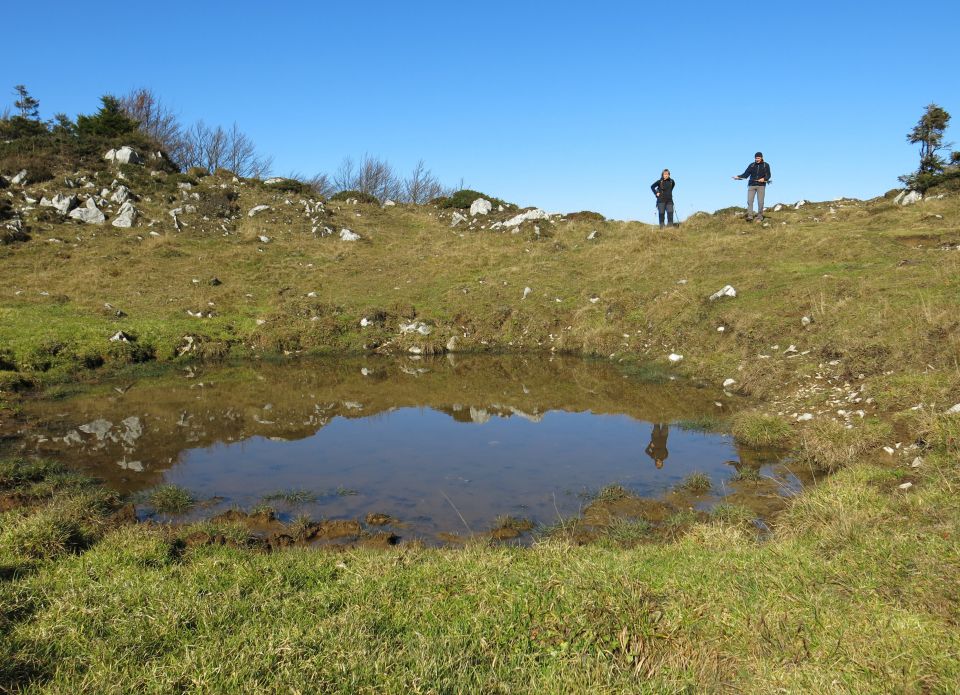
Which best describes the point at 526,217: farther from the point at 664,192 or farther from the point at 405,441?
the point at 405,441

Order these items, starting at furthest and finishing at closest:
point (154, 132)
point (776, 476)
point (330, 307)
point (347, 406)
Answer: point (154, 132), point (330, 307), point (347, 406), point (776, 476)

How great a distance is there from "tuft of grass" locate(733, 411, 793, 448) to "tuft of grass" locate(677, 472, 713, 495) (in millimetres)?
2281

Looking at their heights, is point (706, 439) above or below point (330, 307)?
below

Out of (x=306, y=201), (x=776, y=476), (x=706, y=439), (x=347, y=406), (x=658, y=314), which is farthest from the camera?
(x=306, y=201)

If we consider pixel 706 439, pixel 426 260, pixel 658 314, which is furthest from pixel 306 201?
pixel 706 439

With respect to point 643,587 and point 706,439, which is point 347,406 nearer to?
point 706,439

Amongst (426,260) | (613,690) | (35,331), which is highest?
(426,260)

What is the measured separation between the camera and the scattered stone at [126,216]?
3112 cm

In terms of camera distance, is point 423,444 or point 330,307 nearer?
point 423,444

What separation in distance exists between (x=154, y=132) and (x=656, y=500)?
8024 cm

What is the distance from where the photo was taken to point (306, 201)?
1527 inches

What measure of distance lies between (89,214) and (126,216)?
1987 millimetres

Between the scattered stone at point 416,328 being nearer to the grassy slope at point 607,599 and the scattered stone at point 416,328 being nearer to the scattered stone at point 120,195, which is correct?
the grassy slope at point 607,599

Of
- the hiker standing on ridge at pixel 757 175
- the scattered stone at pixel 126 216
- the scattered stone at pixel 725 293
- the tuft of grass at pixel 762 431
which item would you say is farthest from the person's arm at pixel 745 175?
the scattered stone at pixel 126 216
